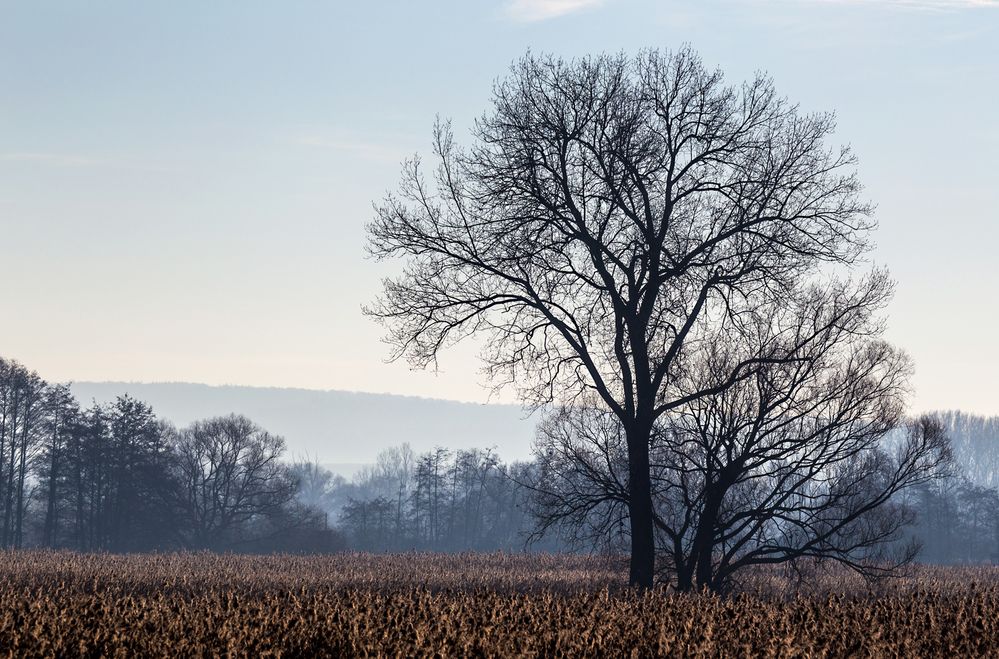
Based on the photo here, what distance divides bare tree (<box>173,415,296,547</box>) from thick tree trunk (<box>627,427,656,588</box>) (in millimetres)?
56215

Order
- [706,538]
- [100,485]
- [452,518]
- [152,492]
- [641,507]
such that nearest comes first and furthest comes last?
[641,507]
[706,538]
[100,485]
[152,492]
[452,518]

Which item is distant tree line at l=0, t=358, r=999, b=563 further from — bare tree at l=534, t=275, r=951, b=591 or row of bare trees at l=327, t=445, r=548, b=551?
bare tree at l=534, t=275, r=951, b=591

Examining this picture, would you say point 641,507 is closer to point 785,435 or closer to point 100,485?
point 785,435

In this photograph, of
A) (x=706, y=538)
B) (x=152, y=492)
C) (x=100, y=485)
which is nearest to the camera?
(x=706, y=538)

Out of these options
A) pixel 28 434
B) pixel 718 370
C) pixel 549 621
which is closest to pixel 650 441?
pixel 718 370

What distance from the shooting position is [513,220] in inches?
879

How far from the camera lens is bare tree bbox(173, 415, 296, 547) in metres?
77.1

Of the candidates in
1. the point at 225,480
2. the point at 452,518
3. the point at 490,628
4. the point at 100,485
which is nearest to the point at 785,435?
the point at 490,628

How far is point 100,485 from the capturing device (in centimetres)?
6762

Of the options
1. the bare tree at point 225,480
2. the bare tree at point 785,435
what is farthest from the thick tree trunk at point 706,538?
the bare tree at point 225,480

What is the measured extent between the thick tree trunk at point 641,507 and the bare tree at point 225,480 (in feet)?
184

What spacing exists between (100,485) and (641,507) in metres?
53.8

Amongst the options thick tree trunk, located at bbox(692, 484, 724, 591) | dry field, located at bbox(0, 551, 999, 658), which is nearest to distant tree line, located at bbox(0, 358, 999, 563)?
thick tree trunk, located at bbox(692, 484, 724, 591)

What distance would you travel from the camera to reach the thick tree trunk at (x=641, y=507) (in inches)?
868
